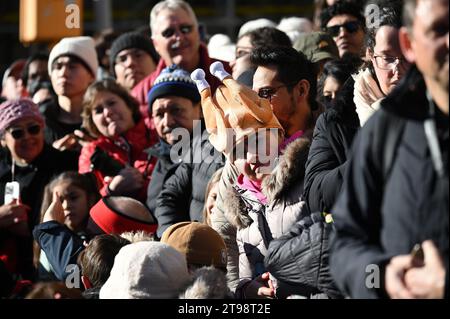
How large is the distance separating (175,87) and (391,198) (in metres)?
3.84

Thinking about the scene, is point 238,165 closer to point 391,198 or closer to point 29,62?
point 391,198

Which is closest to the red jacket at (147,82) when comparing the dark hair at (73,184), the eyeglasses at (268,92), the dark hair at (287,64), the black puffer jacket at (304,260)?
the dark hair at (73,184)

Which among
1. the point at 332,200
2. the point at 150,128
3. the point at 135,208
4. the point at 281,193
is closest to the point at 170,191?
the point at 135,208

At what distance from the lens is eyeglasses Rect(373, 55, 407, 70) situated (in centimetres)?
460

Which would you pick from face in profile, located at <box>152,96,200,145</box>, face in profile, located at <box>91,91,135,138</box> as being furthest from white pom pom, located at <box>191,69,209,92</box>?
face in profile, located at <box>91,91,135,138</box>

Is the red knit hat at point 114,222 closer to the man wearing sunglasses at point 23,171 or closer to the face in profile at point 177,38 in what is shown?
the man wearing sunglasses at point 23,171

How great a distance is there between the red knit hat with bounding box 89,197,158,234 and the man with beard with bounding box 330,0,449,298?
3075 mm

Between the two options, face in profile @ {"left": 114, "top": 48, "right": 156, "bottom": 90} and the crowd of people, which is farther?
face in profile @ {"left": 114, "top": 48, "right": 156, "bottom": 90}

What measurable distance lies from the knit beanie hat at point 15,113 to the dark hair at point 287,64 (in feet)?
7.89

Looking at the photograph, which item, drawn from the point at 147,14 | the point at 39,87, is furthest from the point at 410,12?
the point at 147,14

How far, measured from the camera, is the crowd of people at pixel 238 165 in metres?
2.97

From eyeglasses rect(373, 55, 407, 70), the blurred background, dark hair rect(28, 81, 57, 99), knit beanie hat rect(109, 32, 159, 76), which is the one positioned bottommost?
dark hair rect(28, 81, 57, 99)

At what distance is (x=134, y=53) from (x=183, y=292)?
15.7ft

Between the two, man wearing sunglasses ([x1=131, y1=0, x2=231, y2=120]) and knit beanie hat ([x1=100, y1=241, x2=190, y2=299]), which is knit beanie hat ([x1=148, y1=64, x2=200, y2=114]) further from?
knit beanie hat ([x1=100, y1=241, x2=190, y2=299])
